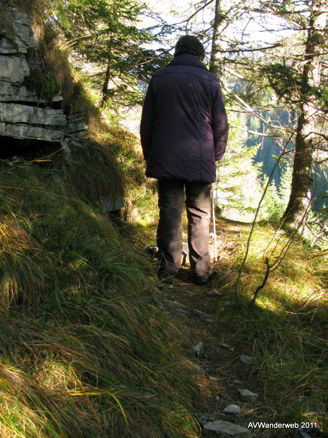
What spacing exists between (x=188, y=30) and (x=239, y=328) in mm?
6223

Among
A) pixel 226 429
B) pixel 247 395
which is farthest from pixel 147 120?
pixel 226 429

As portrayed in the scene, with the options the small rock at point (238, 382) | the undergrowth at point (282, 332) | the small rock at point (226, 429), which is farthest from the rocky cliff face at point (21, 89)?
the small rock at point (226, 429)

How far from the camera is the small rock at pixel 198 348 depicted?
3.36 metres

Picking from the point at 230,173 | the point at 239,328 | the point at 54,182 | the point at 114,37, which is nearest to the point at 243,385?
the point at 239,328

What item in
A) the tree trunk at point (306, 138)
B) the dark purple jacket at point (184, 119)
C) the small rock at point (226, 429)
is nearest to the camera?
the small rock at point (226, 429)

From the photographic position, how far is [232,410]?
2.71 metres

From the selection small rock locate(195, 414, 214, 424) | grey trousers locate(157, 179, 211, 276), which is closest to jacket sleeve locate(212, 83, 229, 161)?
grey trousers locate(157, 179, 211, 276)

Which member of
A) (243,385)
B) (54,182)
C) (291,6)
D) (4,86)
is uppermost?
(291,6)

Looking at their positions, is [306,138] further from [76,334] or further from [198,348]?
[76,334]

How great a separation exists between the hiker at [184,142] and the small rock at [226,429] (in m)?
2.50

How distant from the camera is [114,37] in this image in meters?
7.20

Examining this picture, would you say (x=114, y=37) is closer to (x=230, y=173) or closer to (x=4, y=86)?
(x=4, y=86)

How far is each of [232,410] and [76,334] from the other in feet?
3.67

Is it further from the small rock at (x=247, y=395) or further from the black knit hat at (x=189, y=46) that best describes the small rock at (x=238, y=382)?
the black knit hat at (x=189, y=46)
